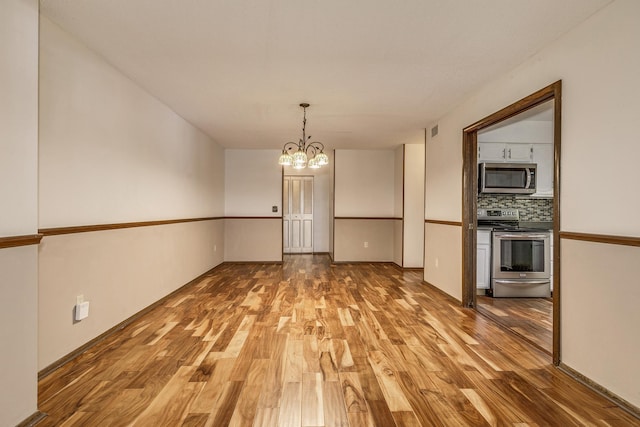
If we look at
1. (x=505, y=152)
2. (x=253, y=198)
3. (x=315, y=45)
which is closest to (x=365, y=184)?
(x=253, y=198)

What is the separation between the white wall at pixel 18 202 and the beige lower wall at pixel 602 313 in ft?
10.4

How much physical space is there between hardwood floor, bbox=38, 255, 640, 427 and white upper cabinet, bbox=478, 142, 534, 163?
2246 mm

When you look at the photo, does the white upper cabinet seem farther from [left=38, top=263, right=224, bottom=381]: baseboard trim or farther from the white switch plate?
the white switch plate

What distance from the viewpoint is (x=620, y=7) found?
78.3 inches

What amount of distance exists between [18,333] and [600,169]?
11.1 ft

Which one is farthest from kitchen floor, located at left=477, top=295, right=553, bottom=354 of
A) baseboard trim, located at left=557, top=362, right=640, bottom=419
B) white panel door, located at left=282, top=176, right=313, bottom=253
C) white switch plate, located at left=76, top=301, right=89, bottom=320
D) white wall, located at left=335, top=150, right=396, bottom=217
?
white panel door, located at left=282, top=176, right=313, bottom=253

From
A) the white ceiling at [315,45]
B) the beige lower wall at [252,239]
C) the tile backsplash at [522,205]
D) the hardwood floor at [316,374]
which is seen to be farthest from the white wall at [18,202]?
the beige lower wall at [252,239]

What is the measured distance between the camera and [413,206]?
653 centimetres

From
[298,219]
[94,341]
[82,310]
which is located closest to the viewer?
[82,310]

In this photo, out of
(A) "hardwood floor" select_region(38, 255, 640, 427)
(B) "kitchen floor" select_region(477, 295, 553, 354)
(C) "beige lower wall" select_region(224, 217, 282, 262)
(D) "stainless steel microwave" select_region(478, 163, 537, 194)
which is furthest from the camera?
(C) "beige lower wall" select_region(224, 217, 282, 262)

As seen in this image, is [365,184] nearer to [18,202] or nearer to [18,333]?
[18,202]

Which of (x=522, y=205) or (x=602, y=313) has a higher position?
(x=522, y=205)

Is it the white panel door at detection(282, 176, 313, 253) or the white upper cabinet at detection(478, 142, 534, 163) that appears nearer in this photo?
the white upper cabinet at detection(478, 142, 534, 163)

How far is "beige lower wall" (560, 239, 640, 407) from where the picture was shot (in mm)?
1897
